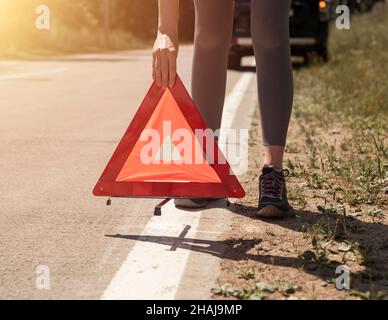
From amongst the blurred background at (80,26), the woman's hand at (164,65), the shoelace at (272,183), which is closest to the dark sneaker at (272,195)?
the shoelace at (272,183)

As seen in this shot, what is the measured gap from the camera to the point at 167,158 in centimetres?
358

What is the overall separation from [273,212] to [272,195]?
0.25 feet

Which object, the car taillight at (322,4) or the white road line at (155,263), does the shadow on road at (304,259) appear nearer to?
the white road line at (155,263)

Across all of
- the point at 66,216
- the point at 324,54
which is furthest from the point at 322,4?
the point at 66,216

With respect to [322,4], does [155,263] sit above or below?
below

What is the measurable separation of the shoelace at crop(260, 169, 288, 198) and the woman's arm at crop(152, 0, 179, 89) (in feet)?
1.84

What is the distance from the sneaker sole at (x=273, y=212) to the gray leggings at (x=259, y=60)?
31 cm

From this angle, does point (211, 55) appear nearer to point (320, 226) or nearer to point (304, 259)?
point (320, 226)

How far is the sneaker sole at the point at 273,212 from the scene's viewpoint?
11.6 ft

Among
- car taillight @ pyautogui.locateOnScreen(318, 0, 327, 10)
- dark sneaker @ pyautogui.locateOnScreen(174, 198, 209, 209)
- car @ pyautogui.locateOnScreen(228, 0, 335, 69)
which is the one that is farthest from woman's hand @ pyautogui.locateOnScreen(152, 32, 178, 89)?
car taillight @ pyautogui.locateOnScreen(318, 0, 327, 10)

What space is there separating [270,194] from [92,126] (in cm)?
326

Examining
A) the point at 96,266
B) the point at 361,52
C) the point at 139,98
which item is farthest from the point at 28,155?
the point at 361,52
